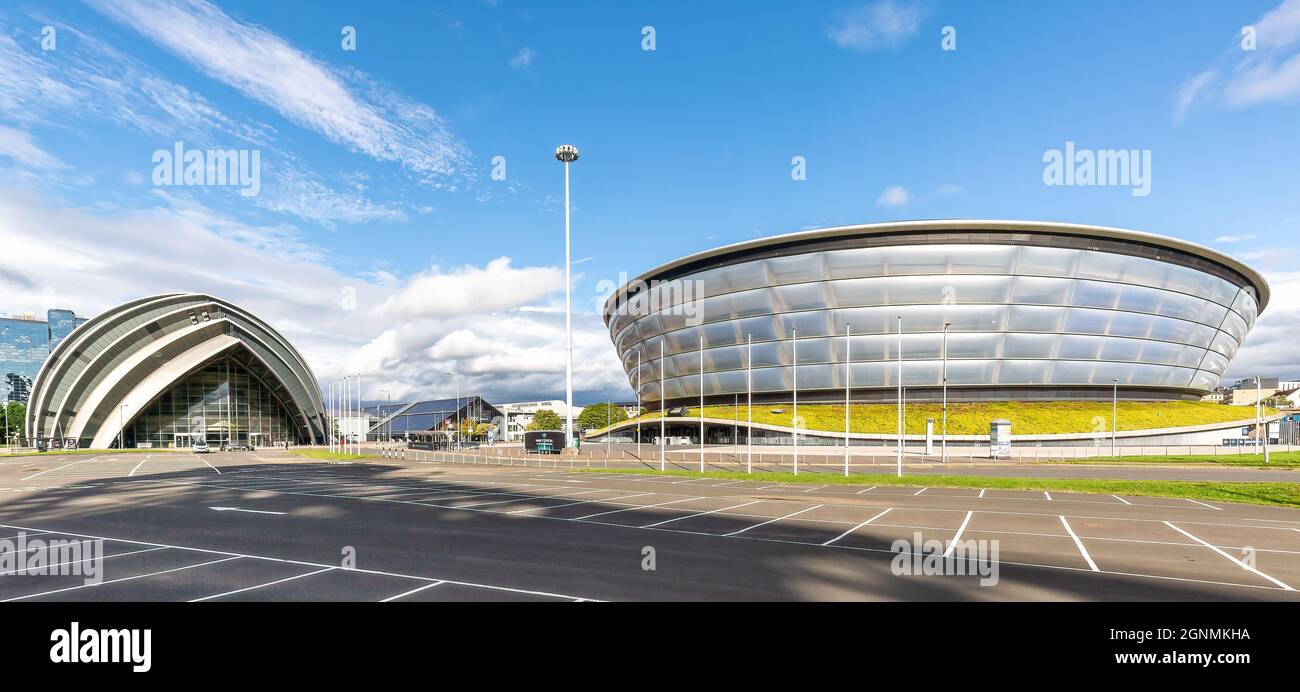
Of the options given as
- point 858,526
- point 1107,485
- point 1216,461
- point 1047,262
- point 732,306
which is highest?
point 1047,262

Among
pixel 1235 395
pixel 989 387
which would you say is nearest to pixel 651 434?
pixel 989 387

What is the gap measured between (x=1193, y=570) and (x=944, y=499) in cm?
1281

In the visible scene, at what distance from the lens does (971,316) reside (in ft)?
240

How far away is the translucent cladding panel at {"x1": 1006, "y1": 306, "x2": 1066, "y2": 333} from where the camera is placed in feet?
240

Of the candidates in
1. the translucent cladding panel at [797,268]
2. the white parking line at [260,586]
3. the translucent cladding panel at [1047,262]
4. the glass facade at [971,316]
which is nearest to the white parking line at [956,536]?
the white parking line at [260,586]

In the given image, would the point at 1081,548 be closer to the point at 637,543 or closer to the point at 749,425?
the point at 637,543

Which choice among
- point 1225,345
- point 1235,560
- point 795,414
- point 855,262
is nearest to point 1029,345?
point 855,262

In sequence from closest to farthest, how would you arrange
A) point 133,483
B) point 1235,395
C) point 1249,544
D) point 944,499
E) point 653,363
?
point 1249,544, point 944,499, point 133,483, point 653,363, point 1235,395

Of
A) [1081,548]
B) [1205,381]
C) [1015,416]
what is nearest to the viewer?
[1081,548]

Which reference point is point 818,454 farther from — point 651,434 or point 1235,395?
point 1235,395

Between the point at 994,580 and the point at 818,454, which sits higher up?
the point at 994,580

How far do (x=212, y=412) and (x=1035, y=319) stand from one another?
11892cm

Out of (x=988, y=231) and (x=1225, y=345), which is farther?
(x=1225, y=345)
